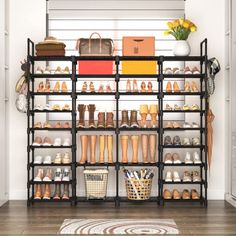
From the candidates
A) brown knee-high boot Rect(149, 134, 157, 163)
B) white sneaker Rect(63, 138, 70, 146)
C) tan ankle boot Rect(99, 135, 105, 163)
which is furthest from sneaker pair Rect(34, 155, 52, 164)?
brown knee-high boot Rect(149, 134, 157, 163)

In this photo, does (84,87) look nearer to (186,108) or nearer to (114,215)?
(186,108)

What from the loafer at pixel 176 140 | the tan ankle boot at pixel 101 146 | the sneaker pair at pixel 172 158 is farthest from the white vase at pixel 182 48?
the tan ankle boot at pixel 101 146

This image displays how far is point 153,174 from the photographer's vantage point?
7.38 metres

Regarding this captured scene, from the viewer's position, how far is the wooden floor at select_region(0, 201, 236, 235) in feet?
18.4

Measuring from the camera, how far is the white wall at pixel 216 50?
7.79 meters

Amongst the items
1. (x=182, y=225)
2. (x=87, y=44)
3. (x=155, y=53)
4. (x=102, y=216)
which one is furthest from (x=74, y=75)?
(x=182, y=225)

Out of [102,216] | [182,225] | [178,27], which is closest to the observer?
[182,225]

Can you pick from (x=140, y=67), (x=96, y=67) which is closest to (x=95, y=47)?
(x=96, y=67)

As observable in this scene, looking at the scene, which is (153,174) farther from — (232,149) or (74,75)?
(74,75)

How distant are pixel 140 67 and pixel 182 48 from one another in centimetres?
63

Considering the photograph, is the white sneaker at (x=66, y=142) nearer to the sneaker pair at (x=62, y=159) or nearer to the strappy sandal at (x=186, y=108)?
the sneaker pair at (x=62, y=159)

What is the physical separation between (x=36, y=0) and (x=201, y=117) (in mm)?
2769

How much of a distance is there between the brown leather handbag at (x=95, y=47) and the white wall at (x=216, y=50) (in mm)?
1174

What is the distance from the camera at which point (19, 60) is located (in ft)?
25.5
